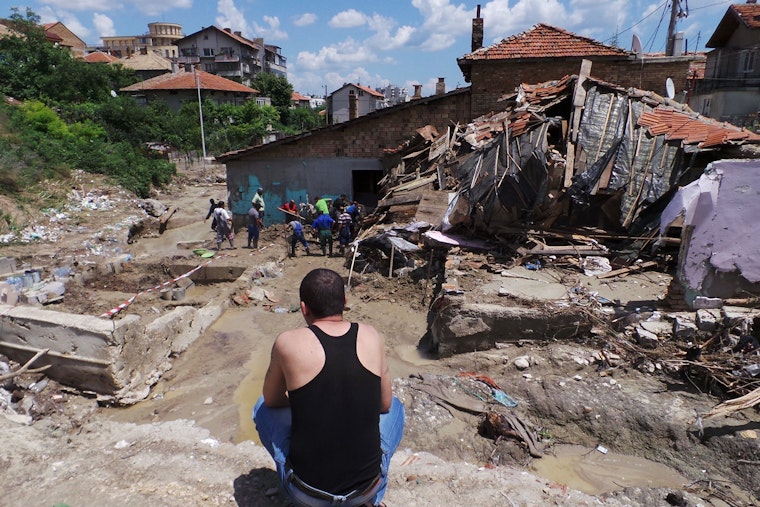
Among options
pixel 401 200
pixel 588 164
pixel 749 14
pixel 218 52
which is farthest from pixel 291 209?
pixel 218 52

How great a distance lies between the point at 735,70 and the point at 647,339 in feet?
101

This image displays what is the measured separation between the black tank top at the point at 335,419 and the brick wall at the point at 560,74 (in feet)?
45.6

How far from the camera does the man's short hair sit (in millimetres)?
2191

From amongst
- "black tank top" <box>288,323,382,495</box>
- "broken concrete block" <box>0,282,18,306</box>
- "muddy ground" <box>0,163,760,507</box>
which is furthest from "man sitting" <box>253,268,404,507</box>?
"broken concrete block" <box>0,282,18,306</box>

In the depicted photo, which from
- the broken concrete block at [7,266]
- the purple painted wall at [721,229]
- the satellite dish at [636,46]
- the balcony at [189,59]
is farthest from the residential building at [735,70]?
the balcony at [189,59]

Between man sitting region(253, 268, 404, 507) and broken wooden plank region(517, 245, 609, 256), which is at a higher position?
man sitting region(253, 268, 404, 507)

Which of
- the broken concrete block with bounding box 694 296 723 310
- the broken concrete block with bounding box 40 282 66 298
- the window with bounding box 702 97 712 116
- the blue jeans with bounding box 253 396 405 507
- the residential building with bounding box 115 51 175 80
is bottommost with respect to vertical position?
the broken concrete block with bounding box 40 282 66 298

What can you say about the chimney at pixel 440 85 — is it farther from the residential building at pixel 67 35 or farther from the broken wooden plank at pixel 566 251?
the residential building at pixel 67 35

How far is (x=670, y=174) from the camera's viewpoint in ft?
26.8

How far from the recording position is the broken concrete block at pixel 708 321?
17.0ft

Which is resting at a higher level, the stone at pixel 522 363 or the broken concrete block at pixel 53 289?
the broken concrete block at pixel 53 289

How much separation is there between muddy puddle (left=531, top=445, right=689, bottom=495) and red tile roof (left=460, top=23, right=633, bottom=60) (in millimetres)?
12373

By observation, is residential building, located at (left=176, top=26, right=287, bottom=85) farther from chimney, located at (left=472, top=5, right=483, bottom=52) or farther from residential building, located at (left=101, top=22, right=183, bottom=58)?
chimney, located at (left=472, top=5, right=483, bottom=52)

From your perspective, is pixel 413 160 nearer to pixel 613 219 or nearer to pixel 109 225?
pixel 613 219
